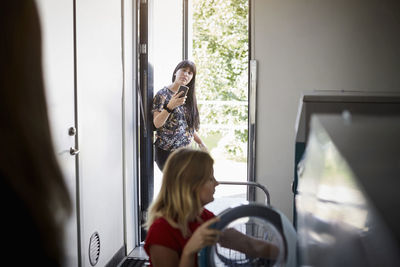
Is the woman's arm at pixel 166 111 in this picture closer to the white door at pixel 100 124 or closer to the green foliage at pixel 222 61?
the white door at pixel 100 124

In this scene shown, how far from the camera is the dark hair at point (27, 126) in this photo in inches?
61.2

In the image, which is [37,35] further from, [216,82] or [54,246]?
[216,82]

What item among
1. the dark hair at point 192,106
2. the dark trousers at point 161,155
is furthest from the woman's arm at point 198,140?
the dark trousers at point 161,155

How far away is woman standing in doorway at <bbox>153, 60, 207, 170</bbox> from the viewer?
3.08m

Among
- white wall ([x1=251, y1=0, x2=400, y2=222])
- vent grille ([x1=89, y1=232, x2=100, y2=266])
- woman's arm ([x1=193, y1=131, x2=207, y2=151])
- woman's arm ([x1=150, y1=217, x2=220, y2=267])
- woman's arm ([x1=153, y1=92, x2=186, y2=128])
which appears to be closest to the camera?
woman's arm ([x1=150, y1=217, x2=220, y2=267])

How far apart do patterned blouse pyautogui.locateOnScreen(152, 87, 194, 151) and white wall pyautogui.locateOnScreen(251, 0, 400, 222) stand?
1.90 feet

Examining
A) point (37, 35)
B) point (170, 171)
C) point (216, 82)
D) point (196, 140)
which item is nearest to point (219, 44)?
point (216, 82)

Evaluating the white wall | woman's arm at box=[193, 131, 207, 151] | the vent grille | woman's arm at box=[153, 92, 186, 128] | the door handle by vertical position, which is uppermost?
the white wall

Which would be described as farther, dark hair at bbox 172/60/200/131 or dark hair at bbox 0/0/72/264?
dark hair at bbox 172/60/200/131

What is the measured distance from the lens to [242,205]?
1.25m

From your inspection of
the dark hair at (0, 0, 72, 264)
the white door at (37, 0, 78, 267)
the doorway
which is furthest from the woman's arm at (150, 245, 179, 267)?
the doorway

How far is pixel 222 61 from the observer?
677 cm

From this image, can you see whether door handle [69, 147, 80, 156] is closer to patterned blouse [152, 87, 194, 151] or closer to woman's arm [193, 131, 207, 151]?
patterned blouse [152, 87, 194, 151]

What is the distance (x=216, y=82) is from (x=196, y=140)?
3514 millimetres
